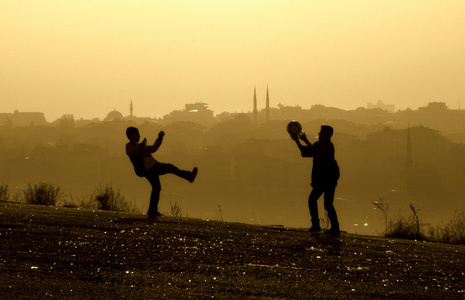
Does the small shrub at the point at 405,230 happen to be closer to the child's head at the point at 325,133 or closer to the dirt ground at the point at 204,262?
the dirt ground at the point at 204,262

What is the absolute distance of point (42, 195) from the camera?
49.0ft

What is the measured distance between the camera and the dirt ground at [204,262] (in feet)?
20.5

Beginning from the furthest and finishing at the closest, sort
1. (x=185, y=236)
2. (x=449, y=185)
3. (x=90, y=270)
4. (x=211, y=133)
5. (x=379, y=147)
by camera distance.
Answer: (x=211, y=133)
(x=379, y=147)
(x=449, y=185)
(x=185, y=236)
(x=90, y=270)

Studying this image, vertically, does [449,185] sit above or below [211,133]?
below

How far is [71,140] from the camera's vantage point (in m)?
191

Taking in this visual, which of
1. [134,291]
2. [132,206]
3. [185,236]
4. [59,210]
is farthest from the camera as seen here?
[132,206]

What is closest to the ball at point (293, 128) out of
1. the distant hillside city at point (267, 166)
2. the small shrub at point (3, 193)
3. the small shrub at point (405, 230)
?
the small shrub at point (405, 230)

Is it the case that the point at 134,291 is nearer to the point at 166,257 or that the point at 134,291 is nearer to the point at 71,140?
the point at 166,257

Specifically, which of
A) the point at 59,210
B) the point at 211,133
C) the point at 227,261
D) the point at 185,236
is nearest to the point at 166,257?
the point at 227,261

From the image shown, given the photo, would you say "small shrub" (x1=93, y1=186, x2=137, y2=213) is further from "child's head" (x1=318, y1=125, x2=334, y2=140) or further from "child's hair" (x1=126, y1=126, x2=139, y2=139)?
"child's head" (x1=318, y1=125, x2=334, y2=140)

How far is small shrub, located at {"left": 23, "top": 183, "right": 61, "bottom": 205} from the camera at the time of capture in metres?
14.6

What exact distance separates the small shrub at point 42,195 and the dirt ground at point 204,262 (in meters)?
4.27

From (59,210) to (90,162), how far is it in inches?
5874

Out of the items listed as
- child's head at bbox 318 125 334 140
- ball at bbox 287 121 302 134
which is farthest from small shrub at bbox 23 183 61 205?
child's head at bbox 318 125 334 140
